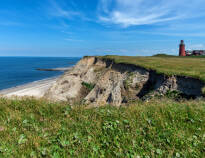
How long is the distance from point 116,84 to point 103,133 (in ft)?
63.5

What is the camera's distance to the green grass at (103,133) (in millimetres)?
3092

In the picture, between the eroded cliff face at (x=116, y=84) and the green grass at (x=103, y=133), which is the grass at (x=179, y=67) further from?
the green grass at (x=103, y=133)

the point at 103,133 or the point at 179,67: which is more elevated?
the point at 179,67

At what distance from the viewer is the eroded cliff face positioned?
1492 centimetres

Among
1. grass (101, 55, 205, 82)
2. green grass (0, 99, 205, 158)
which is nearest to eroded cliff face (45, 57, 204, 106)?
grass (101, 55, 205, 82)

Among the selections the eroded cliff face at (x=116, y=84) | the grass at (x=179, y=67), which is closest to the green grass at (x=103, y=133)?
the eroded cliff face at (x=116, y=84)

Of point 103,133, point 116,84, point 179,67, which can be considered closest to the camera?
point 103,133

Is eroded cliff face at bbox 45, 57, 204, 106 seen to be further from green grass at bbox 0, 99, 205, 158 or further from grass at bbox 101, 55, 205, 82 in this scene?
green grass at bbox 0, 99, 205, 158

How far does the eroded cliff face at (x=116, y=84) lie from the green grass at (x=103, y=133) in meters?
2.27

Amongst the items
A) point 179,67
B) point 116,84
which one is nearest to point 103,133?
point 179,67

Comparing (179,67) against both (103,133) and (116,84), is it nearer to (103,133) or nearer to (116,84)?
(116,84)

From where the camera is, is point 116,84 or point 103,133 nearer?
point 103,133

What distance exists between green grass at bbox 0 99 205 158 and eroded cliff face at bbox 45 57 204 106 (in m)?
2.27

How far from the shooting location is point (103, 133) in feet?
12.6
